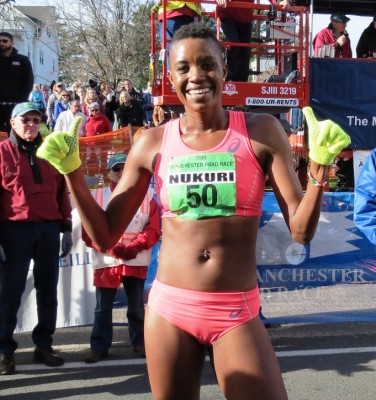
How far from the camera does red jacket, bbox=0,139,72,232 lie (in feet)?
16.2

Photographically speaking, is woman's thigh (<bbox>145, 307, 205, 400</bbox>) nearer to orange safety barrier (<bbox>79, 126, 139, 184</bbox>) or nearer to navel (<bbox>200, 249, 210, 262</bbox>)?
navel (<bbox>200, 249, 210, 262</bbox>)

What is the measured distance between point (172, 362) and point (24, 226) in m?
2.83

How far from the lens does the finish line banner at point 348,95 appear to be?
9.88m

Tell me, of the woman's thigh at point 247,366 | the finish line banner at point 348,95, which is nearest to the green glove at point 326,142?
the woman's thigh at point 247,366

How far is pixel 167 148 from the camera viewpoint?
2619 mm

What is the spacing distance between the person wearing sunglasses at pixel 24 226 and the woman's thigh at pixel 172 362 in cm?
272

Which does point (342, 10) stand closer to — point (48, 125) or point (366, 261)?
point (366, 261)

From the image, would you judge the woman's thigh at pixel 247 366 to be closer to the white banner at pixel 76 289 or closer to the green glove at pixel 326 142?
Answer: the green glove at pixel 326 142

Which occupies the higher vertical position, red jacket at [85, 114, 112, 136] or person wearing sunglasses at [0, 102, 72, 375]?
red jacket at [85, 114, 112, 136]

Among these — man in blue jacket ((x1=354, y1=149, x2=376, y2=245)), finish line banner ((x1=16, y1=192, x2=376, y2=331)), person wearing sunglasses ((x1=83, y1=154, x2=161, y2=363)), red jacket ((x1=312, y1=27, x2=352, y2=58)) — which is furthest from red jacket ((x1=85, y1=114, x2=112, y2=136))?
man in blue jacket ((x1=354, y1=149, x2=376, y2=245))

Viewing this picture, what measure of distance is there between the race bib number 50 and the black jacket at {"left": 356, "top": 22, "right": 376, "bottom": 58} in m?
9.49

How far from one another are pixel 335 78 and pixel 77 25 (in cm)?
2011

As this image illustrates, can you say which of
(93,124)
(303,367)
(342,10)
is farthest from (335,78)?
(303,367)

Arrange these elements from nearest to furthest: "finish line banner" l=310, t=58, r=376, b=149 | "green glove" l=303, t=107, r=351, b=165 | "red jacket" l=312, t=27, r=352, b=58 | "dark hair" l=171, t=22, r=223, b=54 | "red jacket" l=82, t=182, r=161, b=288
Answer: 1. "green glove" l=303, t=107, r=351, b=165
2. "dark hair" l=171, t=22, r=223, b=54
3. "red jacket" l=82, t=182, r=161, b=288
4. "finish line banner" l=310, t=58, r=376, b=149
5. "red jacket" l=312, t=27, r=352, b=58
